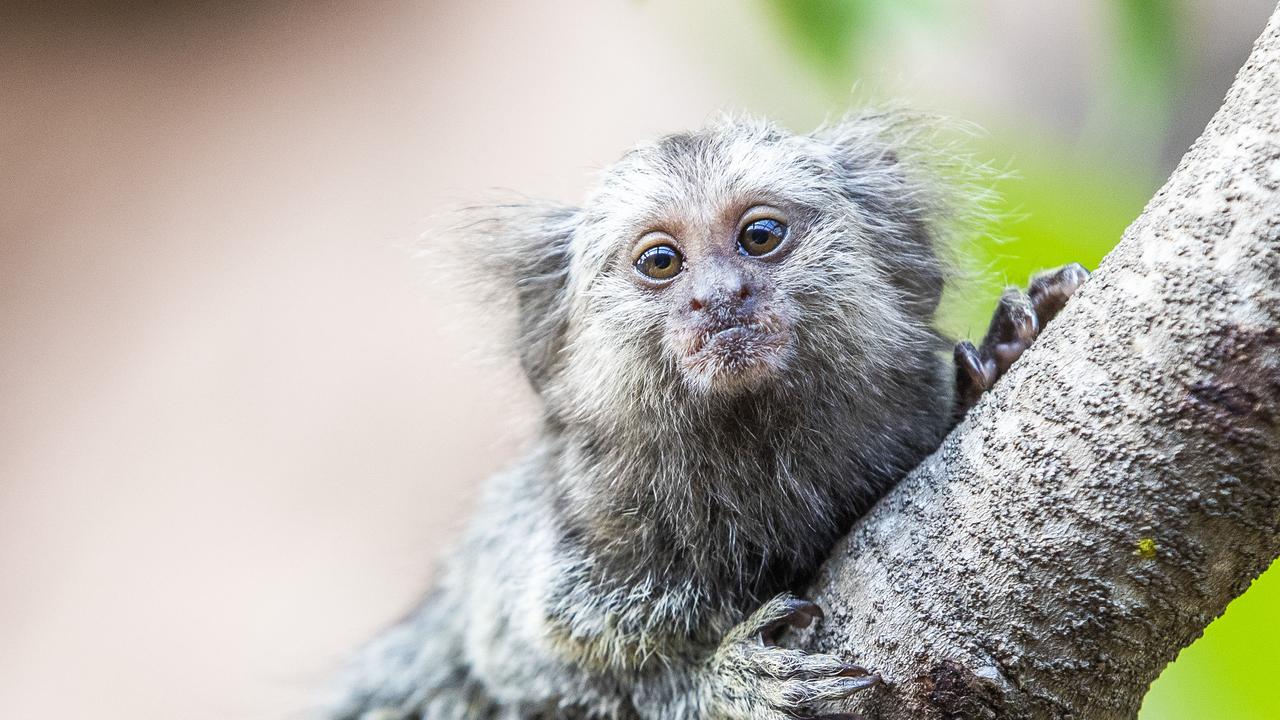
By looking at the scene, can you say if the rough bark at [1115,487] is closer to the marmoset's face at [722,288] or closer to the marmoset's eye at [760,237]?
the marmoset's face at [722,288]

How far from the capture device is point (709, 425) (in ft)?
8.36

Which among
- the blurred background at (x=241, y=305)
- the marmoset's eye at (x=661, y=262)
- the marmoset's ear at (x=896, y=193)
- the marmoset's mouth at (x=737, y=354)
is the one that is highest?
the marmoset's ear at (x=896, y=193)

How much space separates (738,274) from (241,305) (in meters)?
4.25

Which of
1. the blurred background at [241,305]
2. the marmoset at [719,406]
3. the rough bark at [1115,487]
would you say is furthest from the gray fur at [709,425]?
the blurred background at [241,305]

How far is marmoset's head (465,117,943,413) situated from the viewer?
95.1 inches

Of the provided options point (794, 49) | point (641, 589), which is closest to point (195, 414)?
point (641, 589)

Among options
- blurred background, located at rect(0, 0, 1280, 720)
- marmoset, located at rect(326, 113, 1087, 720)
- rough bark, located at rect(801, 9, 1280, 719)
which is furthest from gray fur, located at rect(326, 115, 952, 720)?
blurred background, located at rect(0, 0, 1280, 720)

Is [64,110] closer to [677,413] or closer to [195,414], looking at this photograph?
[195,414]

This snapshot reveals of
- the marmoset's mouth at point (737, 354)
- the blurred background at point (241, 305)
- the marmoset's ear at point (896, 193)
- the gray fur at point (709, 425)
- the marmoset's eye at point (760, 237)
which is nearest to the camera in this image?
the marmoset's mouth at point (737, 354)

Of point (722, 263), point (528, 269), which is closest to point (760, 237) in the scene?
point (722, 263)

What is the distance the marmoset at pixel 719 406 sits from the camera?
2404mm

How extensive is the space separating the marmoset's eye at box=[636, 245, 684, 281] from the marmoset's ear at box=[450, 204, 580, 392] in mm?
426

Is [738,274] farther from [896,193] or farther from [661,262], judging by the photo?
[896,193]

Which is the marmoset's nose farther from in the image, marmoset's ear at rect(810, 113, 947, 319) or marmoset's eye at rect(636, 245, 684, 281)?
marmoset's ear at rect(810, 113, 947, 319)
